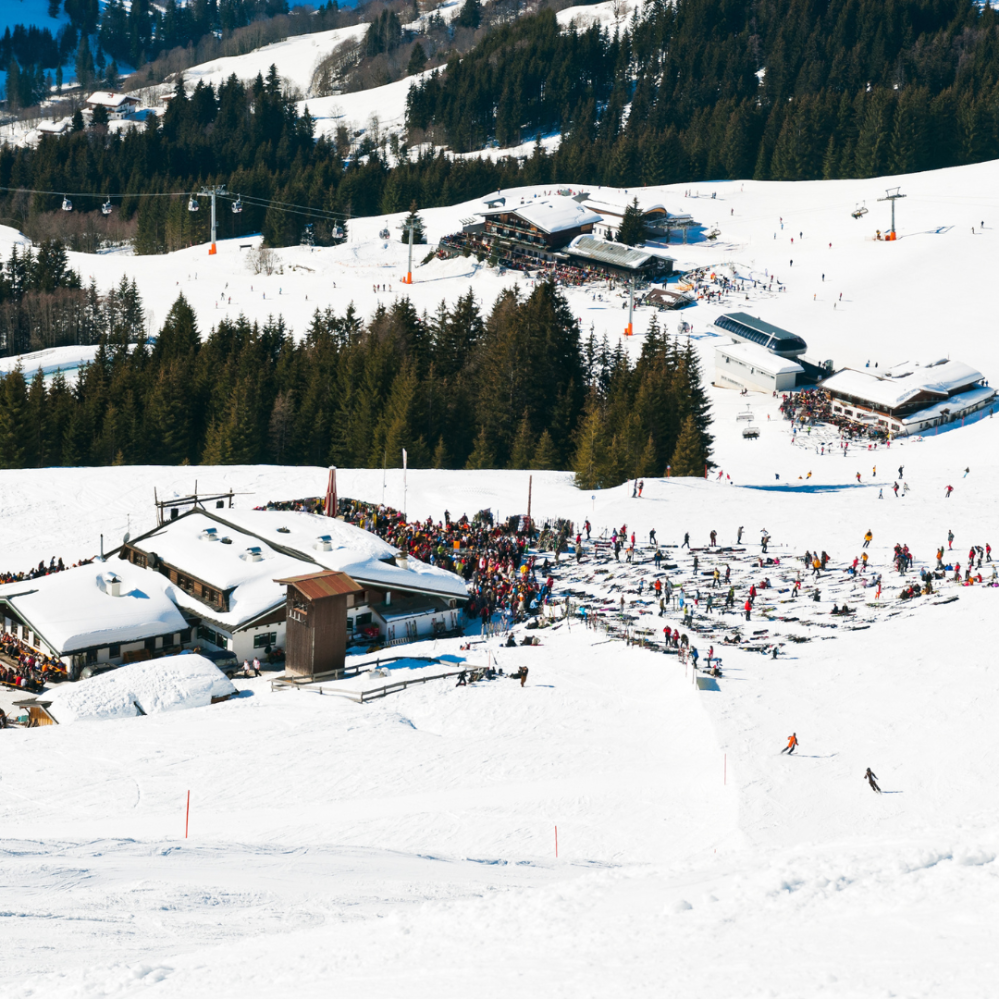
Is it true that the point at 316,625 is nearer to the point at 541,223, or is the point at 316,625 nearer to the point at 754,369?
the point at 754,369

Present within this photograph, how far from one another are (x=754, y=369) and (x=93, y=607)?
135 feet

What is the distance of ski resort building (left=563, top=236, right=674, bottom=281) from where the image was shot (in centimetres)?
8200

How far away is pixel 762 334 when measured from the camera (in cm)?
6869

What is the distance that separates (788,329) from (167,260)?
51.6m

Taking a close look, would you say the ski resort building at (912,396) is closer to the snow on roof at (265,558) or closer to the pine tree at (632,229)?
the pine tree at (632,229)

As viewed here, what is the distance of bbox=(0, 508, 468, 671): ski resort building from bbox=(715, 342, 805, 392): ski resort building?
108 ft

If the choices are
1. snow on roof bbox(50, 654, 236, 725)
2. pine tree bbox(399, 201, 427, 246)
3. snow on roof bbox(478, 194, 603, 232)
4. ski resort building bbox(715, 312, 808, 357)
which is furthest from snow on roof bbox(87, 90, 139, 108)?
snow on roof bbox(50, 654, 236, 725)

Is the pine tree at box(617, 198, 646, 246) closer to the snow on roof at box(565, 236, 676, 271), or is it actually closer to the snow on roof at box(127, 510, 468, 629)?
the snow on roof at box(565, 236, 676, 271)

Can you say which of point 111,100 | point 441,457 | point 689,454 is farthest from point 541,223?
point 111,100

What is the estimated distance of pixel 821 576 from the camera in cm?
3472

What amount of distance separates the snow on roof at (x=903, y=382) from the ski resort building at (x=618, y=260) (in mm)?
21245

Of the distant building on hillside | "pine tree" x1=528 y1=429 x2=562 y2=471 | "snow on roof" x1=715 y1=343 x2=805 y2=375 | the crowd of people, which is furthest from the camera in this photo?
the distant building on hillside

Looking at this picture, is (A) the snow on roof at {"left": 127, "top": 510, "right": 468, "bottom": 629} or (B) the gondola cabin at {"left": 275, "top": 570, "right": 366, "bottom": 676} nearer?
(B) the gondola cabin at {"left": 275, "top": 570, "right": 366, "bottom": 676}

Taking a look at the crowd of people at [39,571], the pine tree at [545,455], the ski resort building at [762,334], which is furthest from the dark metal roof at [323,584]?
the ski resort building at [762,334]
